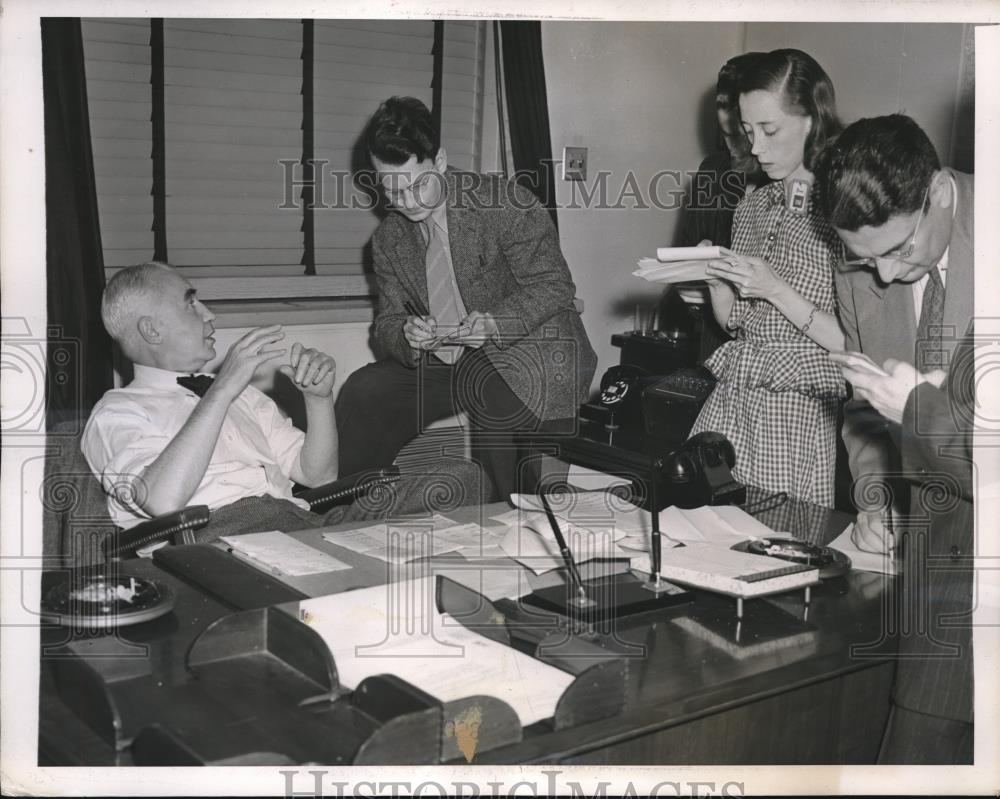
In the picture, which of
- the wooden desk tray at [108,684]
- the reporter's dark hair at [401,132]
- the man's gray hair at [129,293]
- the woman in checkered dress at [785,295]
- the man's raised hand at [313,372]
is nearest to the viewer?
the wooden desk tray at [108,684]

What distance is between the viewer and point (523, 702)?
4.80 feet

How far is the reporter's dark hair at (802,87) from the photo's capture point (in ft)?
9.46

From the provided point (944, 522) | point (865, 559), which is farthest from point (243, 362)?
point (944, 522)

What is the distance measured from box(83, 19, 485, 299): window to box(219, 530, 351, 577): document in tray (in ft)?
7.59

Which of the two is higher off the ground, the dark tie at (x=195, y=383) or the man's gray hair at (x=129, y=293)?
the man's gray hair at (x=129, y=293)

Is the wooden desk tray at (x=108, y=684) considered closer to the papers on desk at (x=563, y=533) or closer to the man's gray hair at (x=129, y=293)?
the papers on desk at (x=563, y=533)

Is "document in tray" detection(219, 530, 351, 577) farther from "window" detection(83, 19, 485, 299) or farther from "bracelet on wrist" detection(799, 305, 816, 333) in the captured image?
"window" detection(83, 19, 485, 299)

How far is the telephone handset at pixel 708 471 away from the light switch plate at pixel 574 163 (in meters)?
2.61

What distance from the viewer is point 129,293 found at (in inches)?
102

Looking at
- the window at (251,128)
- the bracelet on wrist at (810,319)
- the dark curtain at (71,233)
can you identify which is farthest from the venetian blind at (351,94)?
the bracelet on wrist at (810,319)

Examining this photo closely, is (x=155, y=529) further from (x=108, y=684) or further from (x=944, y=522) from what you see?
(x=944, y=522)

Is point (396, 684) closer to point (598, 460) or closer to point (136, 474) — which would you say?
point (136, 474)

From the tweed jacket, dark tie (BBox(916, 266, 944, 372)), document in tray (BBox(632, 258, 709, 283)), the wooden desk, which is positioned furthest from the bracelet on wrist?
the wooden desk

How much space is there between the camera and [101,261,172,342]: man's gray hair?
2584mm
